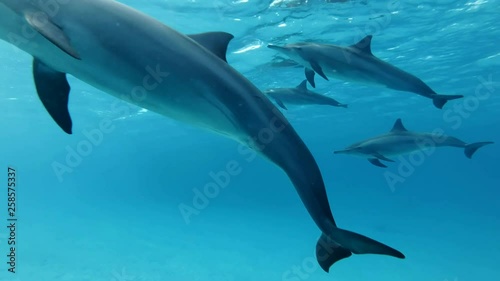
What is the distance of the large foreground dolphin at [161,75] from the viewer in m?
3.25

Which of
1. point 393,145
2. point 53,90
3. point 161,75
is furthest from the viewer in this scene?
point 393,145

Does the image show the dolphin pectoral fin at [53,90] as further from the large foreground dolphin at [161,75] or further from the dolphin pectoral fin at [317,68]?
the dolphin pectoral fin at [317,68]

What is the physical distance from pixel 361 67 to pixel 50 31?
6035mm

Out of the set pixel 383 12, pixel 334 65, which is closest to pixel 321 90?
pixel 383 12

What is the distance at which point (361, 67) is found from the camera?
308 inches

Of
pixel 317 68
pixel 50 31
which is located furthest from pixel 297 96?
pixel 50 31

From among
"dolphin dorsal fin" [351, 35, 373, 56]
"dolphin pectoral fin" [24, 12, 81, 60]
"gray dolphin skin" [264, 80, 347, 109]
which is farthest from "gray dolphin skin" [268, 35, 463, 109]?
"dolphin pectoral fin" [24, 12, 81, 60]

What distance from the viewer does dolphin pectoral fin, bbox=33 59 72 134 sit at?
3785 mm

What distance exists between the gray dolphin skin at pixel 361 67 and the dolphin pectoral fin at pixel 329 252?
14.8 feet

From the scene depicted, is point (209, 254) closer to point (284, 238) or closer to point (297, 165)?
point (284, 238)

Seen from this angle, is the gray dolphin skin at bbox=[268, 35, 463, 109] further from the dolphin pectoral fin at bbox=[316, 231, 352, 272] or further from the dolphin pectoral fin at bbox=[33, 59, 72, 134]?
the dolphin pectoral fin at bbox=[33, 59, 72, 134]

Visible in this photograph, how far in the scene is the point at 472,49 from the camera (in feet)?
69.4

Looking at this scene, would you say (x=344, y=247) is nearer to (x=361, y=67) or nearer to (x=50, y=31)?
(x=50, y=31)

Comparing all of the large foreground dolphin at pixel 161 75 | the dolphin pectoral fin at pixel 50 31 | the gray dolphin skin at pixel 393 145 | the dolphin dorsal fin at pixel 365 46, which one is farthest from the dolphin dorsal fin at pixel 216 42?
the gray dolphin skin at pixel 393 145
